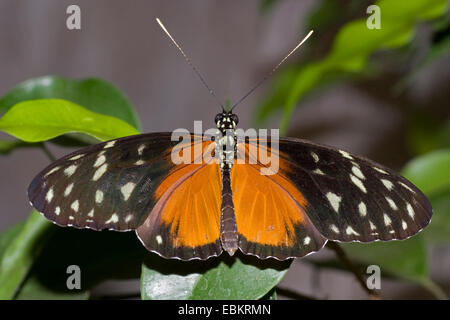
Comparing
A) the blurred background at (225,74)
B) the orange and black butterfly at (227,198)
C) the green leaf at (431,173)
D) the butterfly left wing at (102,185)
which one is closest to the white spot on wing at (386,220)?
the orange and black butterfly at (227,198)

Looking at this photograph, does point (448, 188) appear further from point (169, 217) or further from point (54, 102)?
point (54, 102)

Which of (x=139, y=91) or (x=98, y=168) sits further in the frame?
(x=139, y=91)

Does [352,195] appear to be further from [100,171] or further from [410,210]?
[100,171]

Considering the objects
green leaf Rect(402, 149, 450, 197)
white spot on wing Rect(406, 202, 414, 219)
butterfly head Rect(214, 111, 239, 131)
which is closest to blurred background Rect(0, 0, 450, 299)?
green leaf Rect(402, 149, 450, 197)

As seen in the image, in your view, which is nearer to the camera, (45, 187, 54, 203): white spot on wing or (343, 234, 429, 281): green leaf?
(45, 187, 54, 203): white spot on wing

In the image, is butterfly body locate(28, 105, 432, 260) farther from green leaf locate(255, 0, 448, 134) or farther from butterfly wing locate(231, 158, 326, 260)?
green leaf locate(255, 0, 448, 134)

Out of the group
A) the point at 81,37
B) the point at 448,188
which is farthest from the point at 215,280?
the point at 81,37
